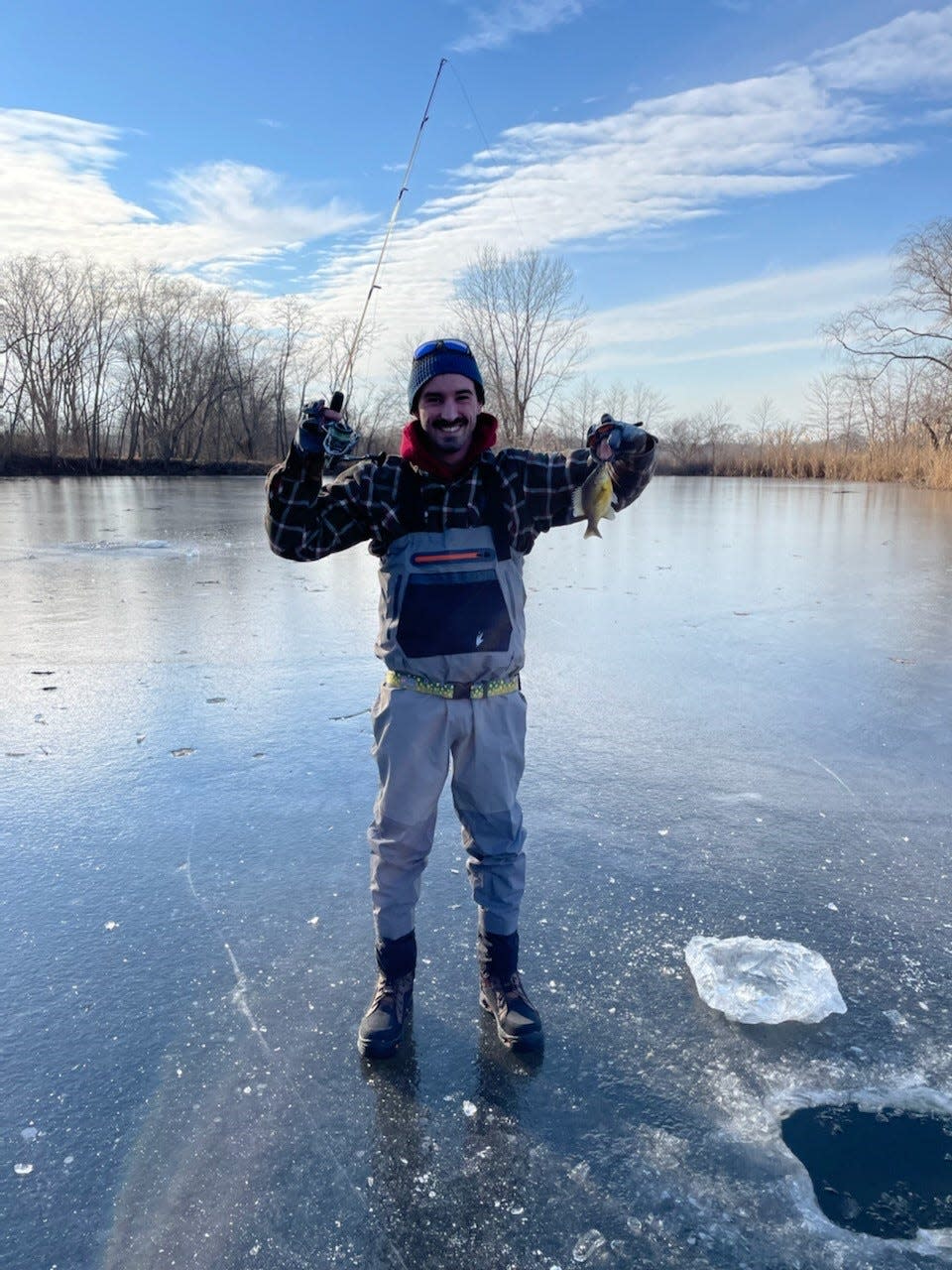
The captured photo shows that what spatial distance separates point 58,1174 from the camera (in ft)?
6.65

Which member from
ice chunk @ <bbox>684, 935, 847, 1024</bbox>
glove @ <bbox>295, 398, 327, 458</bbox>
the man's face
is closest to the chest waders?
the man's face

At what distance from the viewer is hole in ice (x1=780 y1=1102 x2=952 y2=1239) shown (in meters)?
1.92

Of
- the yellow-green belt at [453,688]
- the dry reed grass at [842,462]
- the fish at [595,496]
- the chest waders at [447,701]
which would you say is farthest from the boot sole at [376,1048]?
the dry reed grass at [842,462]

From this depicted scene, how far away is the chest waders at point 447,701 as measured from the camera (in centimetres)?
254

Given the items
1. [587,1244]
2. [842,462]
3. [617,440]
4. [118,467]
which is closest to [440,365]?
[617,440]

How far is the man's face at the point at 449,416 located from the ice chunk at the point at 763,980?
175cm

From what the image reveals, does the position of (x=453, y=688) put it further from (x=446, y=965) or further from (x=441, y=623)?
(x=446, y=965)

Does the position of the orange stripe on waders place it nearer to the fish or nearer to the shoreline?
the fish

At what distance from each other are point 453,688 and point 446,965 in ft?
3.17

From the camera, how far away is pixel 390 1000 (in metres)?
2.55

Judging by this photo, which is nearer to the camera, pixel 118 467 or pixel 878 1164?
pixel 878 1164

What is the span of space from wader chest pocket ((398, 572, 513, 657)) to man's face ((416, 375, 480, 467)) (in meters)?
0.33

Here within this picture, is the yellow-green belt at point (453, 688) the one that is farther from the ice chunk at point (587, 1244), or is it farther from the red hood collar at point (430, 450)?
the ice chunk at point (587, 1244)

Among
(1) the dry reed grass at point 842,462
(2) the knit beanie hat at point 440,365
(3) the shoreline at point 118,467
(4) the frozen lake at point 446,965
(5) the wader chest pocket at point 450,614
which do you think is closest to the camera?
(4) the frozen lake at point 446,965
